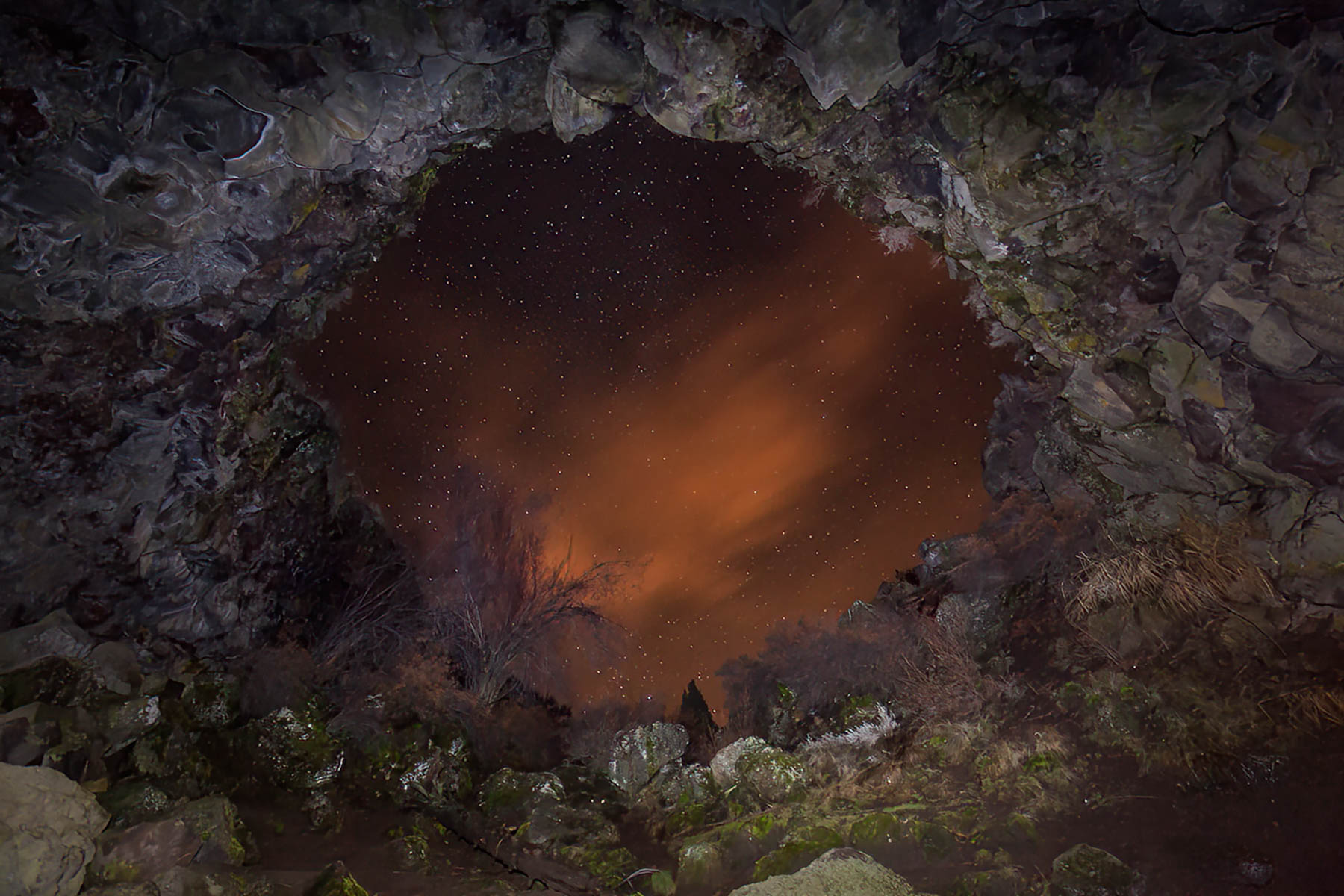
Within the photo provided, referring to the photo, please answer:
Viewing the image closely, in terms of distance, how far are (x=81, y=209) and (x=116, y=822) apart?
4.99 meters

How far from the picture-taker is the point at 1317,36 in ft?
13.9

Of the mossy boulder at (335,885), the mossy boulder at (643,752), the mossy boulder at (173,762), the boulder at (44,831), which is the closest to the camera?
the boulder at (44,831)

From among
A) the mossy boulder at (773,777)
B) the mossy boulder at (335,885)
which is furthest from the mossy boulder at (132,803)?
the mossy boulder at (773,777)

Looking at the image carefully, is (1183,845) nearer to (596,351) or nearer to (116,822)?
(596,351)

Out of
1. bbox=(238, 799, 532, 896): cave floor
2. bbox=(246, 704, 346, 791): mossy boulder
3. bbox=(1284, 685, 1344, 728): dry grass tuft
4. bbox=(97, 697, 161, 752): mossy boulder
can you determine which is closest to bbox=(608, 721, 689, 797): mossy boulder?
bbox=(238, 799, 532, 896): cave floor

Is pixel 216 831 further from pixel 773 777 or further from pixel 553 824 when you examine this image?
pixel 773 777

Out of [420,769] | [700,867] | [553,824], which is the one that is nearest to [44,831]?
[420,769]

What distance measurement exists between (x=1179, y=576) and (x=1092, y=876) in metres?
3.53

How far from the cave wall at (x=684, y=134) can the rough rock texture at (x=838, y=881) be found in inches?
190

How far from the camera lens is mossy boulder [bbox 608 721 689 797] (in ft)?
26.9

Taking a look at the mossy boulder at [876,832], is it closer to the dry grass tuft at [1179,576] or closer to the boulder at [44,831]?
the dry grass tuft at [1179,576]

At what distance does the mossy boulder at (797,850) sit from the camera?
576cm

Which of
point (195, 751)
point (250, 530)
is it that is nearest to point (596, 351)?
point (250, 530)

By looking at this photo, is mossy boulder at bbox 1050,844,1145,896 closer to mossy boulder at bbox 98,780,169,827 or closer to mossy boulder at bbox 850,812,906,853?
mossy boulder at bbox 850,812,906,853
